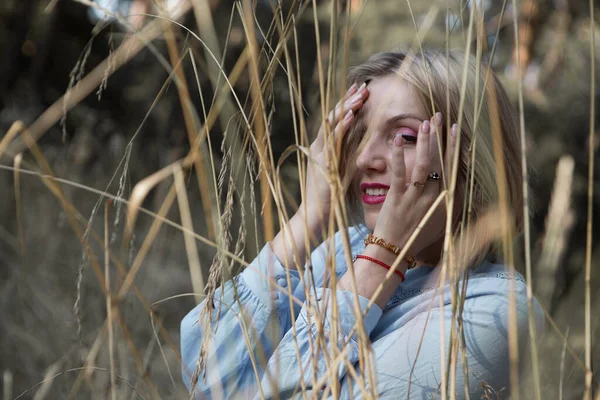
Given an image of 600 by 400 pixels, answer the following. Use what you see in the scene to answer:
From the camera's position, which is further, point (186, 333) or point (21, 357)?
point (21, 357)

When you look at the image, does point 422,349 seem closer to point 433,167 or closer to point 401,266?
point 401,266

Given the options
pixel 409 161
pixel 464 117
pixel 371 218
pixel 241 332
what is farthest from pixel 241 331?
pixel 464 117

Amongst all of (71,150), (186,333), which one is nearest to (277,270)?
(186,333)

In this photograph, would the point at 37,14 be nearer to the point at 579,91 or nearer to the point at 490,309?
the point at 579,91

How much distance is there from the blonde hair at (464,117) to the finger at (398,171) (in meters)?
0.08

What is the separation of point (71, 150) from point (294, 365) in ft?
11.9

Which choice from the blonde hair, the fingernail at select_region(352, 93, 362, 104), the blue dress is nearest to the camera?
the blue dress

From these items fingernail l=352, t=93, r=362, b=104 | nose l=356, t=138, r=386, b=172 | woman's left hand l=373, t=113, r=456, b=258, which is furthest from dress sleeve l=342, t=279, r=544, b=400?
fingernail l=352, t=93, r=362, b=104

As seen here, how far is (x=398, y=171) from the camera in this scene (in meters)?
1.13

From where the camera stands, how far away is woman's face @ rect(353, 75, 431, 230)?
1.22m

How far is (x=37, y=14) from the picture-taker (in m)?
4.46

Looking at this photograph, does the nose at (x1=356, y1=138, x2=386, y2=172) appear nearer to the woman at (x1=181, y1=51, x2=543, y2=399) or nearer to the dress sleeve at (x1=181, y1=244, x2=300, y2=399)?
the woman at (x1=181, y1=51, x2=543, y2=399)

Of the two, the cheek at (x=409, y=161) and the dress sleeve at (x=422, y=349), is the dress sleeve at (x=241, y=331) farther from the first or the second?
the cheek at (x=409, y=161)

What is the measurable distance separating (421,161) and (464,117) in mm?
124
